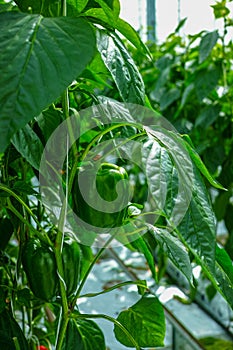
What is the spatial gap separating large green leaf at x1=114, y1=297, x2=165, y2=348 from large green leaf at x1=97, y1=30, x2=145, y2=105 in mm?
268

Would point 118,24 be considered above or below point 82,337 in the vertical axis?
above

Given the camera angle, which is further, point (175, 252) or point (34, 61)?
point (175, 252)

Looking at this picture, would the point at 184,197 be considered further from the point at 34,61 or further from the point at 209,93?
the point at 209,93

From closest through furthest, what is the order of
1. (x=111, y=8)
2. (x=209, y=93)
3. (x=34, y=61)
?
(x=34, y=61) → (x=111, y=8) → (x=209, y=93)

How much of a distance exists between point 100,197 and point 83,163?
36 mm

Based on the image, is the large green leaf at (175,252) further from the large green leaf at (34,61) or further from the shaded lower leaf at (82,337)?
the large green leaf at (34,61)

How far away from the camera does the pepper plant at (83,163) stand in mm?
419

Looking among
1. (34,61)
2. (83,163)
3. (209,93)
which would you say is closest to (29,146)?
(83,163)

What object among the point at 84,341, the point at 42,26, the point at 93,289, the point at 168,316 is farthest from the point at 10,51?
the point at 93,289

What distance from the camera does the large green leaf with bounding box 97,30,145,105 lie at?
1.78 feet

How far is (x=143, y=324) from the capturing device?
0.72 meters

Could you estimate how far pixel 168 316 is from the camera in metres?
1.79

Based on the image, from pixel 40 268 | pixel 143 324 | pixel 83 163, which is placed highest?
pixel 83 163

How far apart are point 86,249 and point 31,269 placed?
0.17 meters
